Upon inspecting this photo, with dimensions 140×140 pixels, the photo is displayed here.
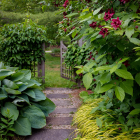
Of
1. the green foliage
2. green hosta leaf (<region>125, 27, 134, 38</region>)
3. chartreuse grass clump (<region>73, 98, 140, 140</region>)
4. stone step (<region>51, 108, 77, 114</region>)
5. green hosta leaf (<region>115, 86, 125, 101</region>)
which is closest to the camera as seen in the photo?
green hosta leaf (<region>125, 27, 134, 38</region>)

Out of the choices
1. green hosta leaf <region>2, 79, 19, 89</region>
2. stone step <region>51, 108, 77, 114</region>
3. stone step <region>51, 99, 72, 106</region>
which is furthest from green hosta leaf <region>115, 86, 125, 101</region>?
stone step <region>51, 99, 72, 106</region>

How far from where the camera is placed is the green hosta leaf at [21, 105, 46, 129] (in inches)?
79.9

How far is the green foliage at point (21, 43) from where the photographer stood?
384 cm

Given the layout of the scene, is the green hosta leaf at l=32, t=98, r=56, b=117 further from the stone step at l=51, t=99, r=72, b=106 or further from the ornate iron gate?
the ornate iron gate

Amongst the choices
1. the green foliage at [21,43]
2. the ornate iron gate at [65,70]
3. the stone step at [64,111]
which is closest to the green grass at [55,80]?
the ornate iron gate at [65,70]

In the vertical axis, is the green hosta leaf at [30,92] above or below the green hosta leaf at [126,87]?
below

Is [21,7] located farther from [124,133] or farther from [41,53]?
[124,133]

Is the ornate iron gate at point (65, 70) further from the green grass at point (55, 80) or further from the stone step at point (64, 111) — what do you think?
the stone step at point (64, 111)

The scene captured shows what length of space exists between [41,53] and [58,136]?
279 cm

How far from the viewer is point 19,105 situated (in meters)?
2.01

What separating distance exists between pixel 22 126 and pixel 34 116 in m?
Answer: 0.21

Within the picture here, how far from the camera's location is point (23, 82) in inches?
89.7

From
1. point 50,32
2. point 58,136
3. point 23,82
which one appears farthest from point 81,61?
point 50,32

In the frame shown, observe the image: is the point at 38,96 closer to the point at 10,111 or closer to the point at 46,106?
the point at 46,106
